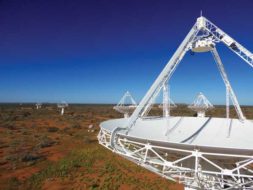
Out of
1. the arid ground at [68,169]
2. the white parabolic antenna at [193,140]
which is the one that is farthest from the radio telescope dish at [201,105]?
the white parabolic antenna at [193,140]

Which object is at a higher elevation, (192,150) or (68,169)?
(192,150)

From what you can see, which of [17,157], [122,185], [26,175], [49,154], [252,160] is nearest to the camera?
[252,160]

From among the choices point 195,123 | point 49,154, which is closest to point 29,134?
point 49,154

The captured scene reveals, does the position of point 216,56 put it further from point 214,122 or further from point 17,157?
point 17,157

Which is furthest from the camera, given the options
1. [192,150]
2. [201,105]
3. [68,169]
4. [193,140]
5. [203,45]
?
[201,105]

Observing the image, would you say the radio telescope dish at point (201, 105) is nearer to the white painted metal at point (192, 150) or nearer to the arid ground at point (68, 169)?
the arid ground at point (68, 169)

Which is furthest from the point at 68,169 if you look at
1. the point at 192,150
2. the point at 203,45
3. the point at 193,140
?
the point at 192,150

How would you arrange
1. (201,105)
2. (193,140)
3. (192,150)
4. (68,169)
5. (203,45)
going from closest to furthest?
1. (192,150)
2. (203,45)
3. (193,140)
4. (68,169)
5. (201,105)

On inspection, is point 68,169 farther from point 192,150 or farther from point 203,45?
point 192,150
